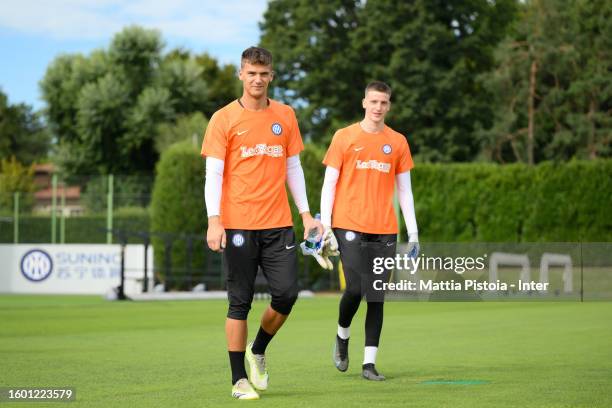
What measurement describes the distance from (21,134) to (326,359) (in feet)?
215

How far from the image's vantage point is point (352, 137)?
939cm

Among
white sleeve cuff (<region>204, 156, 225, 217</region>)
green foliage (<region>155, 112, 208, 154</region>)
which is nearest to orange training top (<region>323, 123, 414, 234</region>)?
white sleeve cuff (<region>204, 156, 225, 217</region>)

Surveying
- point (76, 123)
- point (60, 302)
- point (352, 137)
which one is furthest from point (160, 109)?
point (352, 137)

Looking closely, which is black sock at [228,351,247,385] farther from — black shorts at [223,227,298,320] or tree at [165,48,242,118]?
tree at [165,48,242,118]

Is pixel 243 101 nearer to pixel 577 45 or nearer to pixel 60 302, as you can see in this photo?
pixel 60 302

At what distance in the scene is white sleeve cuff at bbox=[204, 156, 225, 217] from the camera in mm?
7656

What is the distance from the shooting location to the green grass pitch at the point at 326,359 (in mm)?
7605

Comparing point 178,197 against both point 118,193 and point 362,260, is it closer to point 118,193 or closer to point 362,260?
point 118,193

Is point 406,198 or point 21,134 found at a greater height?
point 21,134

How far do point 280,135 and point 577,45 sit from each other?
146 feet

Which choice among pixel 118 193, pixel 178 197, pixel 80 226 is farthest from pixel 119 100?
pixel 178 197

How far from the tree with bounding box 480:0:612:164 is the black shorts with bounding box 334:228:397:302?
41.3 m

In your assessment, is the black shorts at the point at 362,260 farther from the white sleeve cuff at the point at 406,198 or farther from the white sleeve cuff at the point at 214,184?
the white sleeve cuff at the point at 214,184

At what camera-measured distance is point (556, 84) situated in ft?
166
